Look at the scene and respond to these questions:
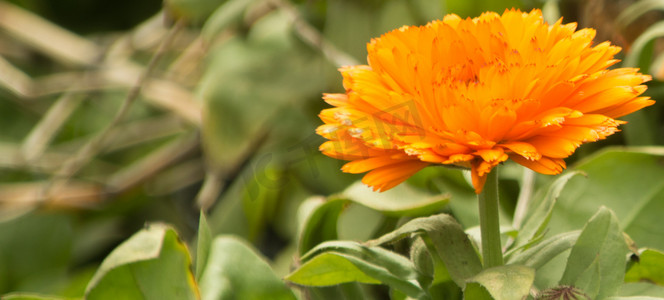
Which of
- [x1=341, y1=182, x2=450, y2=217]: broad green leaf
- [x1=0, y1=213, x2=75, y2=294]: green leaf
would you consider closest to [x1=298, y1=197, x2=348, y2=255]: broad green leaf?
[x1=341, y1=182, x2=450, y2=217]: broad green leaf

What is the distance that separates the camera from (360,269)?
294mm

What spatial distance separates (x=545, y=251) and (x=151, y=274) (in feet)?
0.63

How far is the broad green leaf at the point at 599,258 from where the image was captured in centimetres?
28

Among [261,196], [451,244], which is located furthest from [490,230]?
[261,196]

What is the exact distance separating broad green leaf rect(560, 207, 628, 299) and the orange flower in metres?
0.04

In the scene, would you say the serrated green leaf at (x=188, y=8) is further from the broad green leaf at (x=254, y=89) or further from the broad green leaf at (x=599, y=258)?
the broad green leaf at (x=599, y=258)

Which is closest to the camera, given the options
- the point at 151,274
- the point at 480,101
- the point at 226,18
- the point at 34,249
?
the point at 480,101

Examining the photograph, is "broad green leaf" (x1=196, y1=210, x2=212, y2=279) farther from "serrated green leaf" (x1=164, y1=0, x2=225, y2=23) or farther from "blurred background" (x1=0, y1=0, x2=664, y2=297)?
"serrated green leaf" (x1=164, y1=0, x2=225, y2=23)

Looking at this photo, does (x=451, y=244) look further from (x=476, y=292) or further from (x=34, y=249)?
(x=34, y=249)

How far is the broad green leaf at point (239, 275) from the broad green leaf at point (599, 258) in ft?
0.49

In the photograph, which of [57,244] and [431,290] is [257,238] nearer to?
[57,244]

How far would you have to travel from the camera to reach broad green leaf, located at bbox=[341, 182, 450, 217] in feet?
1.24

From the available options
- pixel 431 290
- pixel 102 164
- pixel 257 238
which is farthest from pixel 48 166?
pixel 431 290

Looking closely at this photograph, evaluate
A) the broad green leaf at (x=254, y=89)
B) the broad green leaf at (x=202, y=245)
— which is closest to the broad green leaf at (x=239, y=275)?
the broad green leaf at (x=202, y=245)
